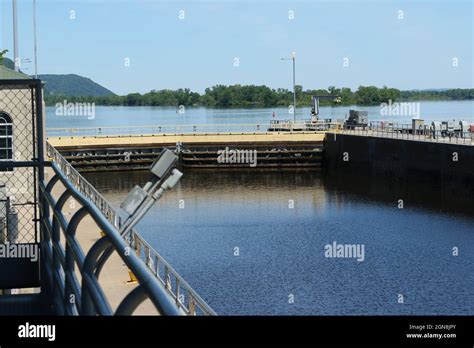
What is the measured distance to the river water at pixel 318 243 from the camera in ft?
77.3

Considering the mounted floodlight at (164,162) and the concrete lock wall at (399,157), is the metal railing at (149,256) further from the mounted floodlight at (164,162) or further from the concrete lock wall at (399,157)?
the concrete lock wall at (399,157)

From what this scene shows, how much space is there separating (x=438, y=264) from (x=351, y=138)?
3757cm

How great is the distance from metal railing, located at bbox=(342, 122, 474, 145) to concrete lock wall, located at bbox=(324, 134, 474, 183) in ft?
2.69

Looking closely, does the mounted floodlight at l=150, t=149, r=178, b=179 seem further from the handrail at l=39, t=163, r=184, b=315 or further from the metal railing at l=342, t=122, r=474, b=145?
the metal railing at l=342, t=122, r=474, b=145

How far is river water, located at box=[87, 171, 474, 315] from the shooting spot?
23547 millimetres

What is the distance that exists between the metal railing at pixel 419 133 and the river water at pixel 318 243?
3.08m

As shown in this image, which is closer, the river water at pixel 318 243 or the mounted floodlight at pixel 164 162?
the mounted floodlight at pixel 164 162

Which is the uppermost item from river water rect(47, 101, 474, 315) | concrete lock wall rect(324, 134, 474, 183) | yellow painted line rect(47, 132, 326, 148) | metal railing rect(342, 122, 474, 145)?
metal railing rect(342, 122, 474, 145)

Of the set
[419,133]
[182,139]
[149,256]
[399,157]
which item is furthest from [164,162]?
[182,139]

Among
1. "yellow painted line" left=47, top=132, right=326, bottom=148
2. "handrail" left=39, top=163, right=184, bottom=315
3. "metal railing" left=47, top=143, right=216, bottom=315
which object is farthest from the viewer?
"yellow painted line" left=47, top=132, right=326, bottom=148

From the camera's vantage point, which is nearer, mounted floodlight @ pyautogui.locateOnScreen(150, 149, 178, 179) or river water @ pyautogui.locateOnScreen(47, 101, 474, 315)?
mounted floodlight @ pyautogui.locateOnScreen(150, 149, 178, 179)

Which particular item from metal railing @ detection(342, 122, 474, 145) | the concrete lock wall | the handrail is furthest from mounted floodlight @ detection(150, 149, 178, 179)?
metal railing @ detection(342, 122, 474, 145)

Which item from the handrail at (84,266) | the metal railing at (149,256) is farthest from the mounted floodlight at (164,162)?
the handrail at (84,266)

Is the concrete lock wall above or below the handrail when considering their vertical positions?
below
